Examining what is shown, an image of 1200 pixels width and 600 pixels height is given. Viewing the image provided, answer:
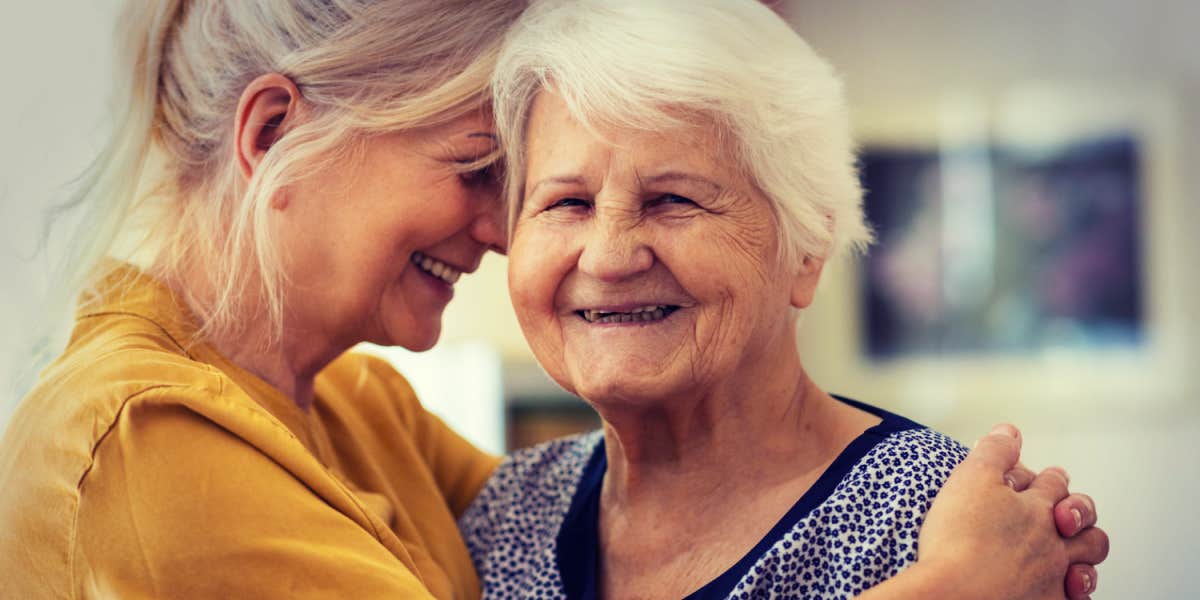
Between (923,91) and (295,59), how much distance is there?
3.98 meters

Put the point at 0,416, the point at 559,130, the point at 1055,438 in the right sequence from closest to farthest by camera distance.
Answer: the point at 559,130
the point at 0,416
the point at 1055,438

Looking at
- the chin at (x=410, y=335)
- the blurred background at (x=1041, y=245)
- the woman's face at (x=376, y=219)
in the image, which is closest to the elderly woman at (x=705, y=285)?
the woman's face at (x=376, y=219)

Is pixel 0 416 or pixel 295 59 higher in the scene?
pixel 295 59

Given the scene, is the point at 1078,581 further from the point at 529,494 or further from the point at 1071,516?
the point at 529,494

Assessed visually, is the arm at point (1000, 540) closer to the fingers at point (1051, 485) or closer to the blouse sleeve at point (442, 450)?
the fingers at point (1051, 485)

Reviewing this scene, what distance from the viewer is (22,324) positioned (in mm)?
1622

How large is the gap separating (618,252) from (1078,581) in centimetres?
60

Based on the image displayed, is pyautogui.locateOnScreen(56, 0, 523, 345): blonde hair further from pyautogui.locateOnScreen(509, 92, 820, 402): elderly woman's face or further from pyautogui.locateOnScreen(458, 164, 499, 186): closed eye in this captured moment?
pyautogui.locateOnScreen(509, 92, 820, 402): elderly woman's face

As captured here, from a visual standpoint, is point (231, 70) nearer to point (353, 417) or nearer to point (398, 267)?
point (398, 267)

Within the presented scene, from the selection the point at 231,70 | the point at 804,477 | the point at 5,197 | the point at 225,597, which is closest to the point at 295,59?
the point at 231,70

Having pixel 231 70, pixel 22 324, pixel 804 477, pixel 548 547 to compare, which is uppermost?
pixel 231 70

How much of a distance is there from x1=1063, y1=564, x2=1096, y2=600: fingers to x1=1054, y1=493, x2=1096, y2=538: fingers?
0.13 ft

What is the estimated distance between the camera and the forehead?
4.19 ft

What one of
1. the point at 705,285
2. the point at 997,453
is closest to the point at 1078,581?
the point at 997,453
